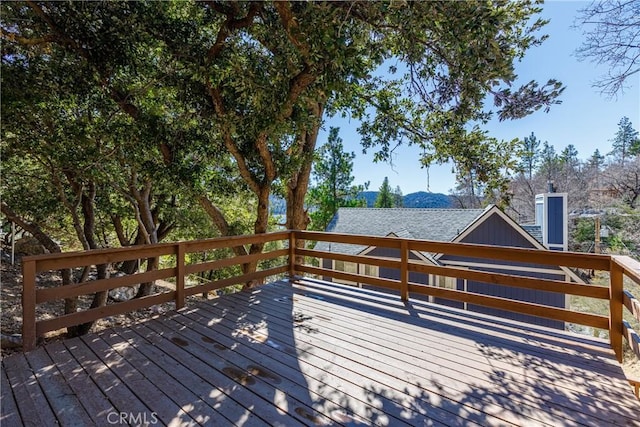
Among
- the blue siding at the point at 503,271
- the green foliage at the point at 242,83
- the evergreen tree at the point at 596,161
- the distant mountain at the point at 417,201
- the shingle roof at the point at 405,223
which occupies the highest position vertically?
the evergreen tree at the point at 596,161

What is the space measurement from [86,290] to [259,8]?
158 inches

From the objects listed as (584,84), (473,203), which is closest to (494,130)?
(584,84)

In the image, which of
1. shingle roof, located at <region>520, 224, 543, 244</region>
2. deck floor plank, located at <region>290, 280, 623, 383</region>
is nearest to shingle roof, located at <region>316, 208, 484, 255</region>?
shingle roof, located at <region>520, 224, 543, 244</region>

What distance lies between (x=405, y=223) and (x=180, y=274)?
8652 mm

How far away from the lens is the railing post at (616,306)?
2941 mm

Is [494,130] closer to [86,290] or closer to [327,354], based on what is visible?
[327,354]

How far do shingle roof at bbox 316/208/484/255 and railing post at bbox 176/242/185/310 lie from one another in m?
7.49

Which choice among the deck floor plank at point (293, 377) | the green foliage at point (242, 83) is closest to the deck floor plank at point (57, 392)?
the deck floor plank at point (293, 377)

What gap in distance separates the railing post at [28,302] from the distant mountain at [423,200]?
1470 cm

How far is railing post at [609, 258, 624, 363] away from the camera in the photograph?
294cm

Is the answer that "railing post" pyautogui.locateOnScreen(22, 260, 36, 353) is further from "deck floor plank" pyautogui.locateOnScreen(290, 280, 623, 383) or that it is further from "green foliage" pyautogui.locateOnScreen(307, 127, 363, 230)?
"green foliage" pyautogui.locateOnScreen(307, 127, 363, 230)

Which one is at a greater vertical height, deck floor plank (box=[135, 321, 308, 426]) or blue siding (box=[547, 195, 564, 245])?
blue siding (box=[547, 195, 564, 245])

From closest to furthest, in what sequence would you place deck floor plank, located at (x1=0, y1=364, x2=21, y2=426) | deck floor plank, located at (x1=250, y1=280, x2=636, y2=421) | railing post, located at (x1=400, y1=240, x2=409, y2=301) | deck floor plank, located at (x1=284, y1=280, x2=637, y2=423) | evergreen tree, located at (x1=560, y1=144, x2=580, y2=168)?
deck floor plank, located at (x1=0, y1=364, x2=21, y2=426) < deck floor plank, located at (x1=284, y1=280, x2=637, y2=423) < deck floor plank, located at (x1=250, y1=280, x2=636, y2=421) < railing post, located at (x1=400, y1=240, x2=409, y2=301) < evergreen tree, located at (x1=560, y1=144, x2=580, y2=168)

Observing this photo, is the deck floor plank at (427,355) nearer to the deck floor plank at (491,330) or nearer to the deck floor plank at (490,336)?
the deck floor plank at (490,336)
